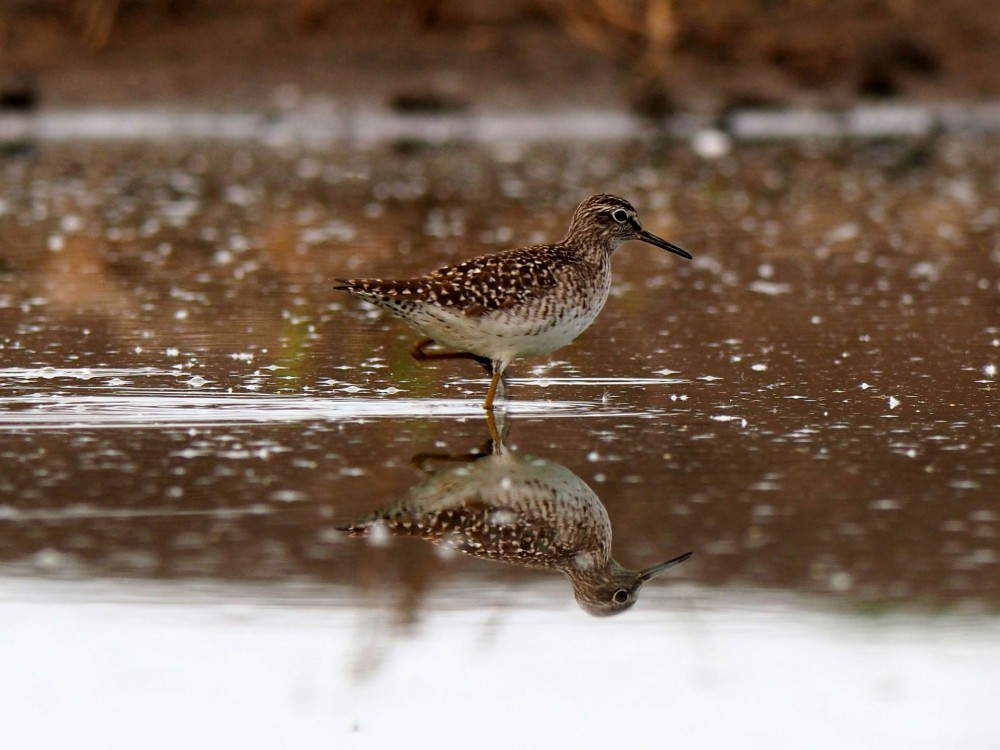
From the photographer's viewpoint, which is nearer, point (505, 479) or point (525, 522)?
point (525, 522)

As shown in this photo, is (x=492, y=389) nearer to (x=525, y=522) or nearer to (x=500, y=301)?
(x=500, y=301)

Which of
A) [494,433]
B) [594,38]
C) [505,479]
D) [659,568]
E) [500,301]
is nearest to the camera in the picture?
[659,568]

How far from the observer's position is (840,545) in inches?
263

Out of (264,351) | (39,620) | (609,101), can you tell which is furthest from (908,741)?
(609,101)

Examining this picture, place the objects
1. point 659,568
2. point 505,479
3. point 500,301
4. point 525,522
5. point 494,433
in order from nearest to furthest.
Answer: point 659,568
point 525,522
point 505,479
point 494,433
point 500,301

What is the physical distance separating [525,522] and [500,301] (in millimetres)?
2121

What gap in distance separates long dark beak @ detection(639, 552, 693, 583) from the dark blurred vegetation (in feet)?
67.8

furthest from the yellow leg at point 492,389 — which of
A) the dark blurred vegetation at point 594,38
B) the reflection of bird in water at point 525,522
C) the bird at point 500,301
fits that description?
the dark blurred vegetation at point 594,38

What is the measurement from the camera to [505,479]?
24.9 feet

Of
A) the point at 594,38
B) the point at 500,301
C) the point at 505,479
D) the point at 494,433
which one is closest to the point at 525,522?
the point at 505,479

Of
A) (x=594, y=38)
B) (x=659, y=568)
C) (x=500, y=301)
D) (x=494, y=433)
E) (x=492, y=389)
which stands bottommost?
(x=659, y=568)

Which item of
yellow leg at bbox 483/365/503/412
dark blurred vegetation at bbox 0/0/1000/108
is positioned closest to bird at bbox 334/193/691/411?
yellow leg at bbox 483/365/503/412

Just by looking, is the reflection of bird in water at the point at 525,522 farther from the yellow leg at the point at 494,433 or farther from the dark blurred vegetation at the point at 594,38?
the dark blurred vegetation at the point at 594,38

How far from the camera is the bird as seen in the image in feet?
29.0
